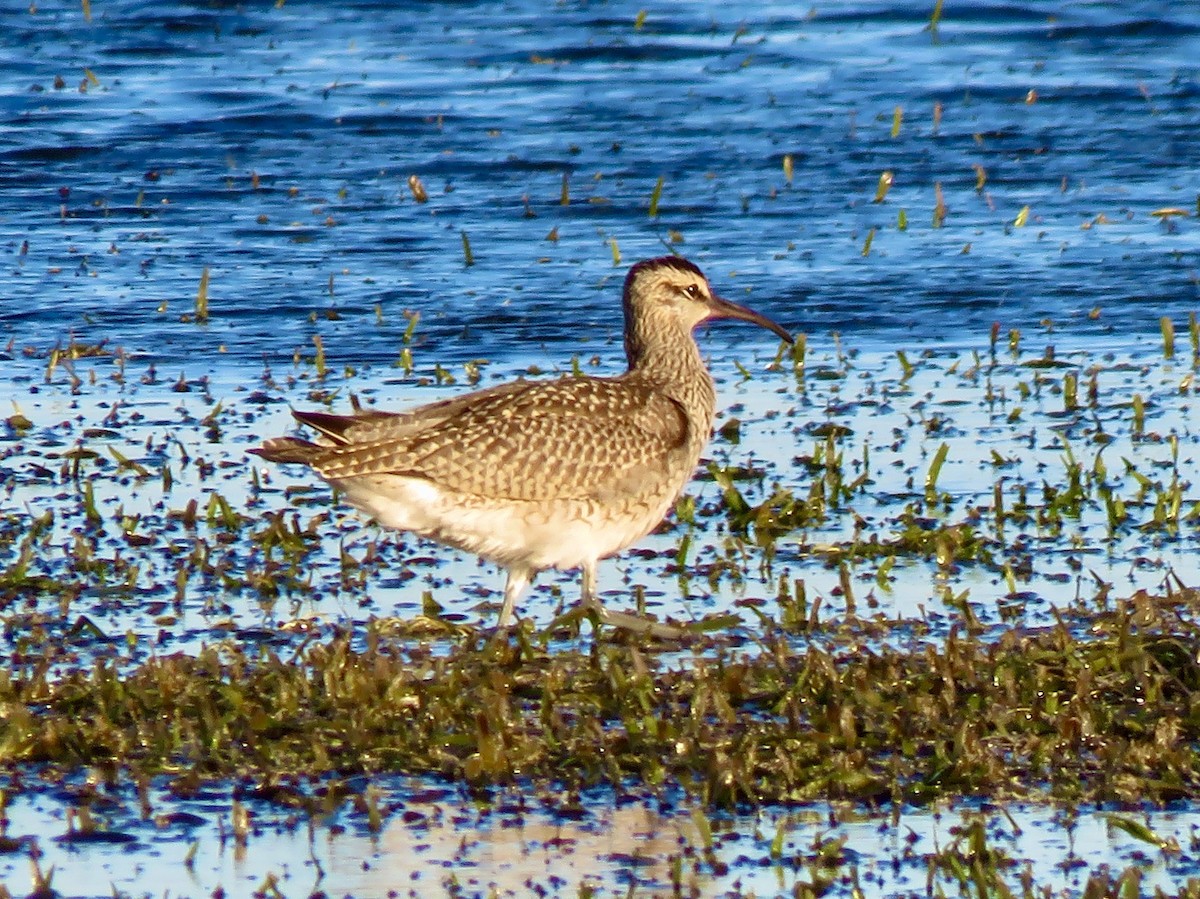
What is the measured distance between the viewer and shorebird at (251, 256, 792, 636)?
8.23 meters

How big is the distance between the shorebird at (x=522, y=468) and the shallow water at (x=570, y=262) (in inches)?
13.7

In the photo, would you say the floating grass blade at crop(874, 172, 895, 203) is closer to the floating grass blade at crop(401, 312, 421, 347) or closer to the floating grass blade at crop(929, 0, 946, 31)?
the floating grass blade at crop(401, 312, 421, 347)

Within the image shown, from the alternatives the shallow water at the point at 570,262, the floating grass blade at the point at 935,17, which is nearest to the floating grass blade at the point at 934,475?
the shallow water at the point at 570,262

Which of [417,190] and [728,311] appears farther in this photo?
[417,190]

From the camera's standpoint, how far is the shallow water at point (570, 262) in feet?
28.7

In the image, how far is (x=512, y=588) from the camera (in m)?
8.37

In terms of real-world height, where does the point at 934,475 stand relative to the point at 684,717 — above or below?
above

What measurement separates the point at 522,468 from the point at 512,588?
0.43 metres

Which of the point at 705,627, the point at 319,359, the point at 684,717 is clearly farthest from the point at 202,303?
the point at 684,717

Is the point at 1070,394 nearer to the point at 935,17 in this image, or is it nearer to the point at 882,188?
the point at 882,188

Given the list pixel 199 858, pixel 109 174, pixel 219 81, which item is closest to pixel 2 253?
pixel 109 174

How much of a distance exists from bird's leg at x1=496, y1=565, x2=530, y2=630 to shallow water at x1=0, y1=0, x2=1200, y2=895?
23 cm

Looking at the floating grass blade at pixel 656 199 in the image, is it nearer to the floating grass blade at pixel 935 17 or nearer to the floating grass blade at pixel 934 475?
the floating grass blade at pixel 934 475

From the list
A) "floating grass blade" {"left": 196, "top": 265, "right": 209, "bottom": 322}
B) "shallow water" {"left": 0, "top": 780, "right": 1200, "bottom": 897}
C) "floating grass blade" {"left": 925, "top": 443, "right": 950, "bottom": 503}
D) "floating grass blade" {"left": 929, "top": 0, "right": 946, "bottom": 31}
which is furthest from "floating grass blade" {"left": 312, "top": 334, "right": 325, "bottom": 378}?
"floating grass blade" {"left": 929, "top": 0, "right": 946, "bottom": 31}
